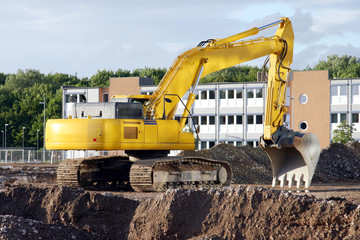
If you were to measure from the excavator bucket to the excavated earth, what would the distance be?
27.9 ft

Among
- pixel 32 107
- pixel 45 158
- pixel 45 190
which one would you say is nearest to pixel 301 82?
pixel 45 158

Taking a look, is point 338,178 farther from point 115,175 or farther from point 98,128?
point 98,128

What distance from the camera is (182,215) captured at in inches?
535

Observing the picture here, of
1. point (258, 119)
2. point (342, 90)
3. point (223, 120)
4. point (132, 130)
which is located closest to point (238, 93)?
point (223, 120)

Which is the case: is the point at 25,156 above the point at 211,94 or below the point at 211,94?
below

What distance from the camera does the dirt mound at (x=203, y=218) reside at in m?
12.6

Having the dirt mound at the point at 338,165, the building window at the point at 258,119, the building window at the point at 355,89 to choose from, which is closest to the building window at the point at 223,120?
the building window at the point at 258,119

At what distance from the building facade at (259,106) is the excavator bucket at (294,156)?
39.8 meters

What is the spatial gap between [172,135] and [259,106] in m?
48.3

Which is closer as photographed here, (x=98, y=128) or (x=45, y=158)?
(x=98, y=128)

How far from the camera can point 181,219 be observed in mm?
13531

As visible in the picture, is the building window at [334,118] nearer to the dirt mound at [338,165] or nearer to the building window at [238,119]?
the building window at [238,119]

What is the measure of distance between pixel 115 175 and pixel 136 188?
9.23 feet

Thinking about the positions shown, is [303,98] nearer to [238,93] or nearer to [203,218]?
[238,93]
